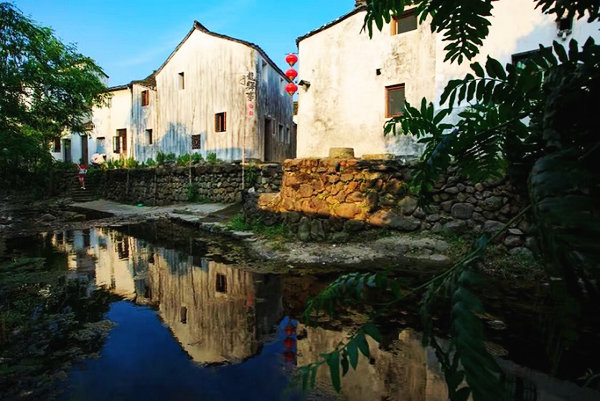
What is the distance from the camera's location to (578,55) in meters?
0.80

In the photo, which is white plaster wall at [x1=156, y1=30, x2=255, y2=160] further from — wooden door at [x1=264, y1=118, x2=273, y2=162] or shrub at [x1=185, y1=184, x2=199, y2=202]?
shrub at [x1=185, y1=184, x2=199, y2=202]

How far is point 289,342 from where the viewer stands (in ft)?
12.5

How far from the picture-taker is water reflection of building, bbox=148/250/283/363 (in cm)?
375

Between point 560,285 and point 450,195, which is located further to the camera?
point 450,195

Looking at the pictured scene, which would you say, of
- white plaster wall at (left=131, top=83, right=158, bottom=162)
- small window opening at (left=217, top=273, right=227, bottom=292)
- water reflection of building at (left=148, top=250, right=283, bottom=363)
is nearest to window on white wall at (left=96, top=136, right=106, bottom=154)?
white plaster wall at (left=131, top=83, right=158, bottom=162)

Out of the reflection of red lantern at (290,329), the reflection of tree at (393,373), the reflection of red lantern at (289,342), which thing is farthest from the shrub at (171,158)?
the reflection of tree at (393,373)

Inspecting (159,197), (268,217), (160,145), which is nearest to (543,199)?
(268,217)

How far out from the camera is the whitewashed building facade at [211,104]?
17047 millimetres

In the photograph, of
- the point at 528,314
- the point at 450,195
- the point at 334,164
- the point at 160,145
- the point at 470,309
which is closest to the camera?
the point at 470,309

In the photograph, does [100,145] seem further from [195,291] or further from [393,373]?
[393,373]

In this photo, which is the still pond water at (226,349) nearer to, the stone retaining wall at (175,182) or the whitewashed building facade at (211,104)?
the stone retaining wall at (175,182)

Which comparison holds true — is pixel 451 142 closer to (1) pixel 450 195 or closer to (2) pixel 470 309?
(2) pixel 470 309

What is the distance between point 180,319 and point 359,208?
5.44 meters

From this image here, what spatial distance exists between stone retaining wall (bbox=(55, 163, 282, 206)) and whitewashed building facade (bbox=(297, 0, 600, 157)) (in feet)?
11.1
